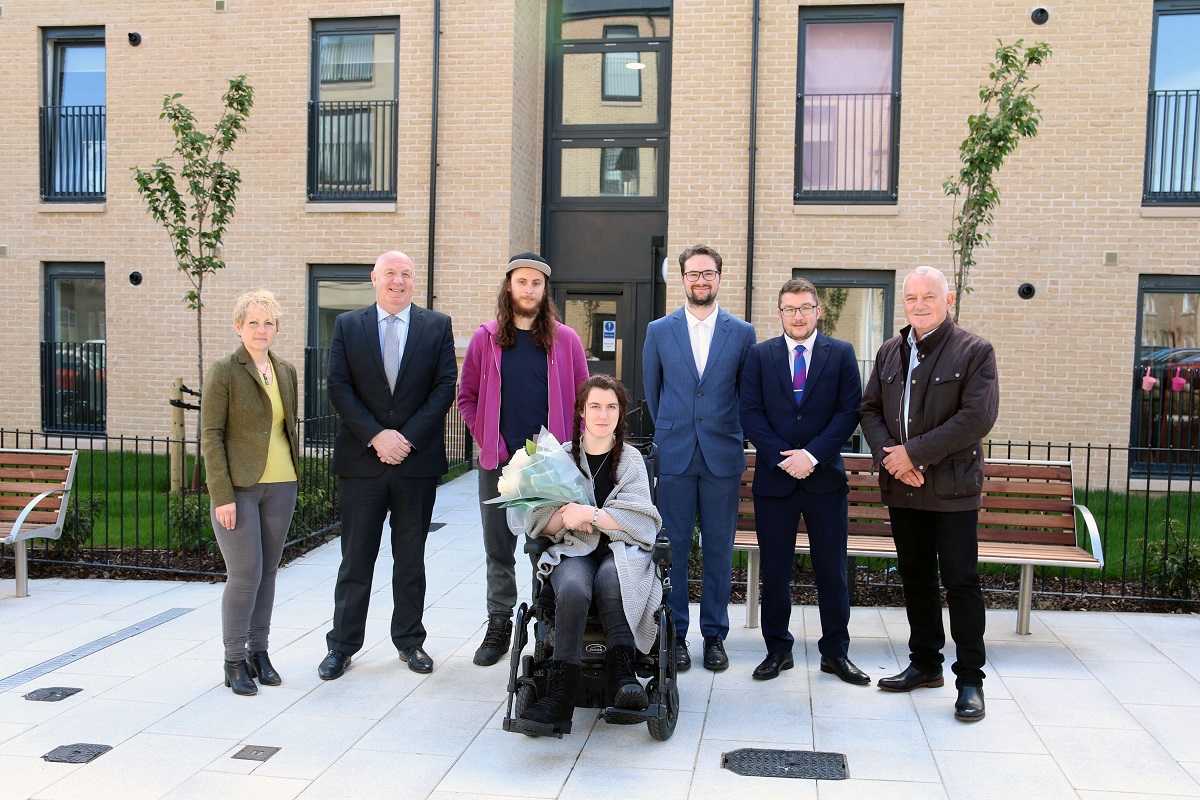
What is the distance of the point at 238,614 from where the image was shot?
4879 mm

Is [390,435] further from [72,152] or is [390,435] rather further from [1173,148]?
[72,152]

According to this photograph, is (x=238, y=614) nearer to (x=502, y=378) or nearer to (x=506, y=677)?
(x=506, y=677)

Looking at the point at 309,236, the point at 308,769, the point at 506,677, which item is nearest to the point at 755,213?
the point at 309,236

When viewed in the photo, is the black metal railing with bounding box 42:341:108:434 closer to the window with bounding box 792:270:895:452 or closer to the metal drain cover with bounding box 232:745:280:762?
the window with bounding box 792:270:895:452

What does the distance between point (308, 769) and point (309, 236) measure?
1030cm

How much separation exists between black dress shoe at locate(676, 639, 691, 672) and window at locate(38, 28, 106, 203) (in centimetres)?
1202

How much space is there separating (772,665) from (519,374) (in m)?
2.01

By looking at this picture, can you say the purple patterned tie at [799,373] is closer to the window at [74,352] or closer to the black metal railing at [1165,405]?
the black metal railing at [1165,405]

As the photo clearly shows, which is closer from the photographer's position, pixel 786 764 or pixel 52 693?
pixel 786 764

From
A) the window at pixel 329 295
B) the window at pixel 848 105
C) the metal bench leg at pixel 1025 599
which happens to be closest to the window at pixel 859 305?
the window at pixel 848 105

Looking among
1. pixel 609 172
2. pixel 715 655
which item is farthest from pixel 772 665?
pixel 609 172

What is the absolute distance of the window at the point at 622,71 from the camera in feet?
44.7

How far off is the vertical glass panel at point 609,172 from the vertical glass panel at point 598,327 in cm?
152

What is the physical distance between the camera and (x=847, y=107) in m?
12.3
